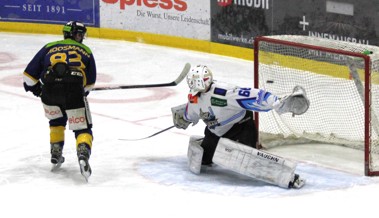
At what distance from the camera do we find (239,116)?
5.71 meters

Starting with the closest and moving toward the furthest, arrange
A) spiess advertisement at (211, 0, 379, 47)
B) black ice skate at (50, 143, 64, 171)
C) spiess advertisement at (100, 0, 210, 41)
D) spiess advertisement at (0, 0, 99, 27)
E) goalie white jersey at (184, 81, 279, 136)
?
1. goalie white jersey at (184, 81, 279, 136)
2. black ice skate at (50, 143, 64, 171)
3. spiess advertisement at (211, 0, 379, 47)
4. spiess advertisement at (100, 0, 210, 41)
5. spiess advertisement at (0, 0, 99, 27)

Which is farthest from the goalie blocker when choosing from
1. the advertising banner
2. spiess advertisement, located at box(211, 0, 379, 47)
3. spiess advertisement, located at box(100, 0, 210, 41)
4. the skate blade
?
spiess advertisement, located at box(100, 0, 210, 41)

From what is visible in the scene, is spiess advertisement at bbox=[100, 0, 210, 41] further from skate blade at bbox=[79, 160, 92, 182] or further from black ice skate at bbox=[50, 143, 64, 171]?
skate blade at bbox=[79, 160, 92, 182]

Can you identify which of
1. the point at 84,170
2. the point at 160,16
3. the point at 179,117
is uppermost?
the point at 160,16

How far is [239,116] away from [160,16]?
4822 millimetres

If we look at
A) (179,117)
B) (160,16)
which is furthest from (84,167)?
(160,16)

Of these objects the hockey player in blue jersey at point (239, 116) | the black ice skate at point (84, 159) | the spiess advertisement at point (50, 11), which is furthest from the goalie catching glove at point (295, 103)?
the spiess advertisement at point (50, 11)

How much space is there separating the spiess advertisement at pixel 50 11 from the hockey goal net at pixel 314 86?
4.73m

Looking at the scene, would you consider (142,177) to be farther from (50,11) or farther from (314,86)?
(50,11)

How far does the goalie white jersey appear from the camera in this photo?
18.0 feet

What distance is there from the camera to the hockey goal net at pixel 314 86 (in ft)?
20.4

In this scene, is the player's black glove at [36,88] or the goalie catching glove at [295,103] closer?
the goalie catching glove at [295,103]

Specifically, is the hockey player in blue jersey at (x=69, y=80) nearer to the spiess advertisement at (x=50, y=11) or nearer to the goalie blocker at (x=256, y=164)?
the goalie blocker at (x=256, y=164)

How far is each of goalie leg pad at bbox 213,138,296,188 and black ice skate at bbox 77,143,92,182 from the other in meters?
0.74
